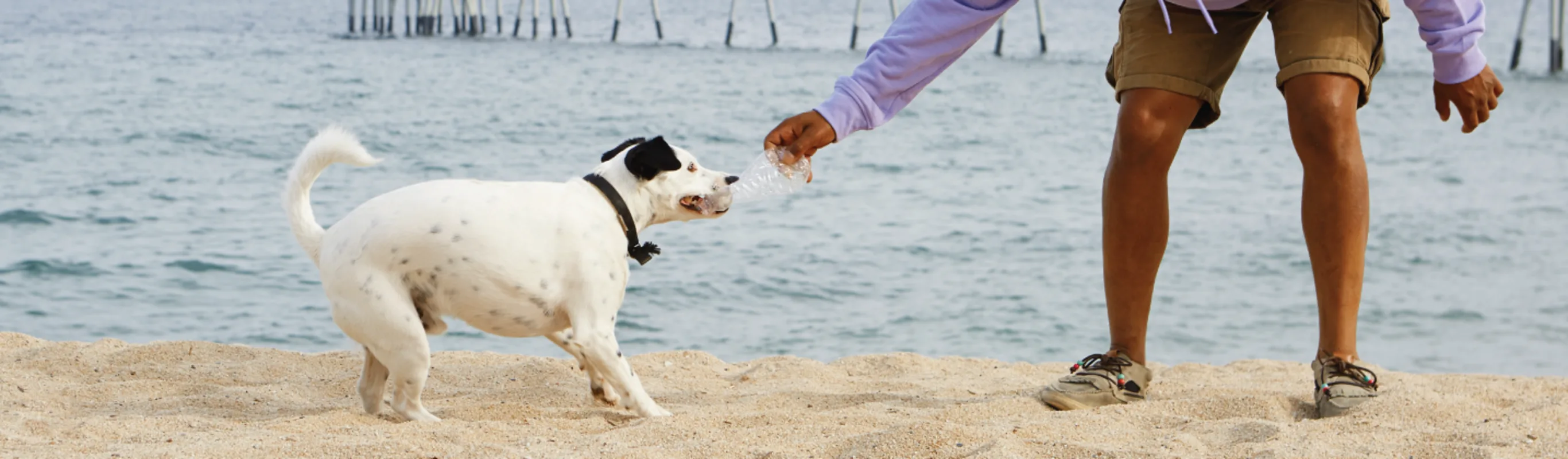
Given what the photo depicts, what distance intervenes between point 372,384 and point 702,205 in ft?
3.48

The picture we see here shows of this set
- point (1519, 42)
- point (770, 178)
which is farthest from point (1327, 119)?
point (1519, 42)

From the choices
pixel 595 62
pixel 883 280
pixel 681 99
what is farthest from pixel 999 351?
pixel 595 62

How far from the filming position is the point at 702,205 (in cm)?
404

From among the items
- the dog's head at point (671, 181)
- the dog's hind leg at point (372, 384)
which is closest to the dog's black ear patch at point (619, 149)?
the dog's head at point (671, 181)

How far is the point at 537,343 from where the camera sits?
716 cm

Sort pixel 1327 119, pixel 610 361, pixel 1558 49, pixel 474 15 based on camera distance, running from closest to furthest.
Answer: pixel 1327 119 → pixel 610 361 → pixel 1558 49 → pixel 474 15

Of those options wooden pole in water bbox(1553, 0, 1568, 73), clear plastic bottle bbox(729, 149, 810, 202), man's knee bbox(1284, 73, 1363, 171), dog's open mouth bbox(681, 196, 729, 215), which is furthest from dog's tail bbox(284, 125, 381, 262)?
wooden pole in water bbox(1553, 0, 1568, 73)

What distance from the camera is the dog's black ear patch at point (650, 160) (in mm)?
3896

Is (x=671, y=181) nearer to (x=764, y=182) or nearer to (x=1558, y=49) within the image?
(x=764, y=182)

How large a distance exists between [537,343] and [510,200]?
3526mm

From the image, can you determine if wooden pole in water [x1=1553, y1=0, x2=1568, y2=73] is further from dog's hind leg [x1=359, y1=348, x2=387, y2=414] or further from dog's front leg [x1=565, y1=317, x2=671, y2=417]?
dog's hind leg [x1=359, y1=348, x2=387, y2=414]

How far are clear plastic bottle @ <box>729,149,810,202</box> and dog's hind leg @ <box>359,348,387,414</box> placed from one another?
1122 millimetres

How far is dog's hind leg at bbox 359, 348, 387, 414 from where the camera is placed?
3.87 metres

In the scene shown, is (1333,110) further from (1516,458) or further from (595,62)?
(595,62)
